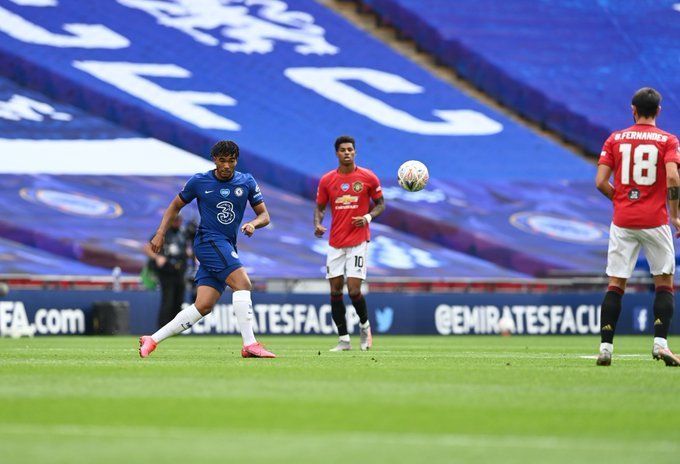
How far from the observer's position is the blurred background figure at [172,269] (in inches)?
901

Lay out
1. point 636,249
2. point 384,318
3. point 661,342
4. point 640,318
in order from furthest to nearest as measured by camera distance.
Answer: point 640,318
point 384,318
point 661,342
point 636,249

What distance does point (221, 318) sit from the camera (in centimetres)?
2508

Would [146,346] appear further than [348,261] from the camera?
No

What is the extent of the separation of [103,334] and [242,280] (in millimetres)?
11860

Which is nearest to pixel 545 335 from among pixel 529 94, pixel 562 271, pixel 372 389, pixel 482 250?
pixel 562 271

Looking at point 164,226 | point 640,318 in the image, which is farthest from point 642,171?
point 640,318

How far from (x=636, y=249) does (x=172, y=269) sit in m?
12.8

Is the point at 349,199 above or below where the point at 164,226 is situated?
above

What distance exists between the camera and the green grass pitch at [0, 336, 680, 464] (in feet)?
17.4

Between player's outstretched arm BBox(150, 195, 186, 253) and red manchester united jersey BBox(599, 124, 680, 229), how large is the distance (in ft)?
13.1

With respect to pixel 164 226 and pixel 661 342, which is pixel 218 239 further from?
pixel 661 342

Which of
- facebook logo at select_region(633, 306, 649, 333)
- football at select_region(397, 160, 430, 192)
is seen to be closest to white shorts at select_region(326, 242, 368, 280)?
football at select_region(397, 160, 430, 192)

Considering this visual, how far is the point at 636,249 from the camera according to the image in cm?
1141

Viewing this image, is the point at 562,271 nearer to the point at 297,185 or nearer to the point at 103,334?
the point at 297,185
